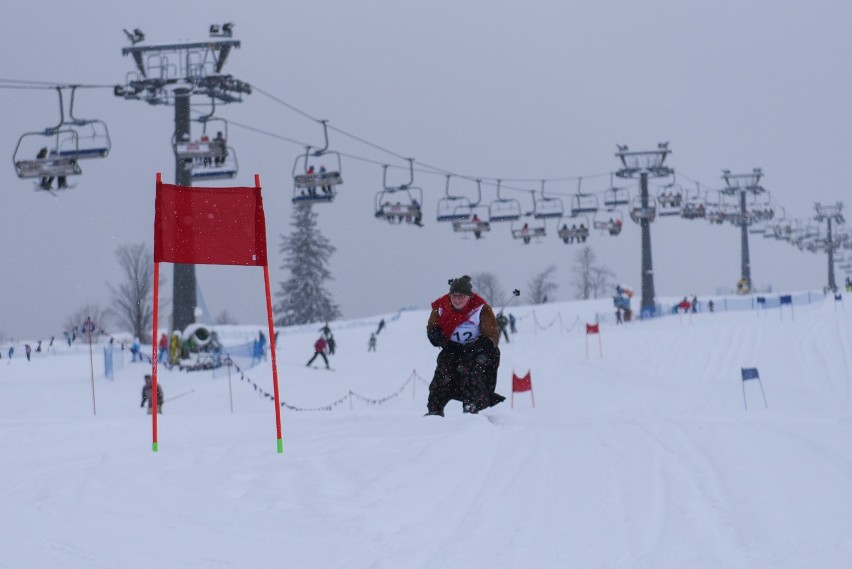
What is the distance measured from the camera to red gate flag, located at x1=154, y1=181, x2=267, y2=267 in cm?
864

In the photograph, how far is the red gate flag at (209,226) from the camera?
8.64 meters

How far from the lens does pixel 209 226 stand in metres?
8.76

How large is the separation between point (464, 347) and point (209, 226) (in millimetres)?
3841

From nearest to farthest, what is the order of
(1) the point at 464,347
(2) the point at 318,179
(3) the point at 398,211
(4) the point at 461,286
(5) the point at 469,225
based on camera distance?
(4) the point at 461,286 < (1) the point at 464,347 < (2) the point at 318,179 < (3) the point at 398,211 < (5) the point at 469,225

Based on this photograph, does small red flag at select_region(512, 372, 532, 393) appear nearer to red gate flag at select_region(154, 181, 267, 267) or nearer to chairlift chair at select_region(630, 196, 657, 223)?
red gate flag at select_region(154, 181, 267, 267)

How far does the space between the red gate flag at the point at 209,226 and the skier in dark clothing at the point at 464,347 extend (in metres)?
3.07

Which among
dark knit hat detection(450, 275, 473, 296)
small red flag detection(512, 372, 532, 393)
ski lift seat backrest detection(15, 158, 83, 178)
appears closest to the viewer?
dark knit hat detection(450, 275, 473, 296)

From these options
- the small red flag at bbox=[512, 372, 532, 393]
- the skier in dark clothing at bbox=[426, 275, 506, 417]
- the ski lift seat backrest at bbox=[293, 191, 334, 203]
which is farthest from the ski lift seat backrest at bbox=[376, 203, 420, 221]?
the skier in dark clothing at bbox=[426, 275, 506, 417]

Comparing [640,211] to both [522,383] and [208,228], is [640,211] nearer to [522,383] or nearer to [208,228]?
[522,383]

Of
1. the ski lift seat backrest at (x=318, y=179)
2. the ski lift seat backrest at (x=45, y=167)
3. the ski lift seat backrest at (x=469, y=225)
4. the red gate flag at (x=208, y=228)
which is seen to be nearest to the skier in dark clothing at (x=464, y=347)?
the red gate flag at (x=208, y=228)

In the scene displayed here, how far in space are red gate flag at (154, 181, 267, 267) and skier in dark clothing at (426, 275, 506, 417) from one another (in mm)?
3071

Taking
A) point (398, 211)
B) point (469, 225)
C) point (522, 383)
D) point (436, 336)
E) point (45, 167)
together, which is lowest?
point (522, 383)

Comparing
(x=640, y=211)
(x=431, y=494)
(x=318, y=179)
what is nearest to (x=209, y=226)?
(x=431, y=494)

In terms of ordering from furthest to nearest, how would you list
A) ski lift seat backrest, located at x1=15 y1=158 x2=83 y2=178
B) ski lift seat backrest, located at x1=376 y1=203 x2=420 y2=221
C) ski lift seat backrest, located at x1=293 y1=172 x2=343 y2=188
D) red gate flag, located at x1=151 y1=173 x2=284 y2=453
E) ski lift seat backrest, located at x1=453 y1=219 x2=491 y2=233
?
ski lift seat backrest, located at x1=453 y1=219 x2=491 y2=233 < ski lift seat backrest, located at x1=376 y1=203 x2=420 y2=221 < ski lift seat backrest, located at x1=293 y1=172 x2=343 y2=188 < ski lift seat backrest, located at x1=15 y1=158 x2=83 y2=178 < red gate flag, located at x1=151 y1=173 x2=284 y2=453
